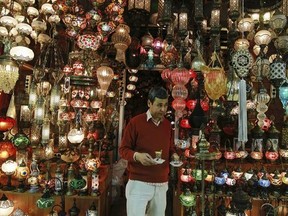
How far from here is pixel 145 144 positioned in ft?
7.59

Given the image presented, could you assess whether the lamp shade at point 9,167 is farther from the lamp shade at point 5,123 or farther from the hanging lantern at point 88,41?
the hanging lantern at point 88,41

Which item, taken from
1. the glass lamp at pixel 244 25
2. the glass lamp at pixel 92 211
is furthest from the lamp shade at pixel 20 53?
the glass lamp at pixel 244 25

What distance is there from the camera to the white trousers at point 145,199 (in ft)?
7.31

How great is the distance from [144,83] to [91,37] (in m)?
5.82

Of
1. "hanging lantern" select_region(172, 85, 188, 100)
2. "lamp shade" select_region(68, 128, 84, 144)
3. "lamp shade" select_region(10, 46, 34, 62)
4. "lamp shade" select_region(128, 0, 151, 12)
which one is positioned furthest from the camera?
"lamp shade" select_region(68, 128, 84, 144)

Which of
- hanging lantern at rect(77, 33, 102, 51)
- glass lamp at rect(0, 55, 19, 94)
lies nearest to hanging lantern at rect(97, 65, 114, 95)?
hanging lantern at rect(77, 33, 102, 51)

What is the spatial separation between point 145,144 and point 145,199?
1.40 ft

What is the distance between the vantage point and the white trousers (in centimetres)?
223

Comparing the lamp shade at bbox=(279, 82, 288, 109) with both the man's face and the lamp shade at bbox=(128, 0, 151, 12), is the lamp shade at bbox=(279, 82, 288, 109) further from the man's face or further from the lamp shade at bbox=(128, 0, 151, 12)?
the lamp shade at bbox=(128, 0, 151, 12)

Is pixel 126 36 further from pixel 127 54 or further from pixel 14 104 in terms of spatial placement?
pixel 14 104

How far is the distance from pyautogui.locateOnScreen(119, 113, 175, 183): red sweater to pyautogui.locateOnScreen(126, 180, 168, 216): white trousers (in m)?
0.05

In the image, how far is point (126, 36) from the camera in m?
3.06

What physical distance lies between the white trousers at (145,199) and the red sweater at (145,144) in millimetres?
55

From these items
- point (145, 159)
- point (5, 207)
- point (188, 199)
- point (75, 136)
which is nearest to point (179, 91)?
point (145, 159)
